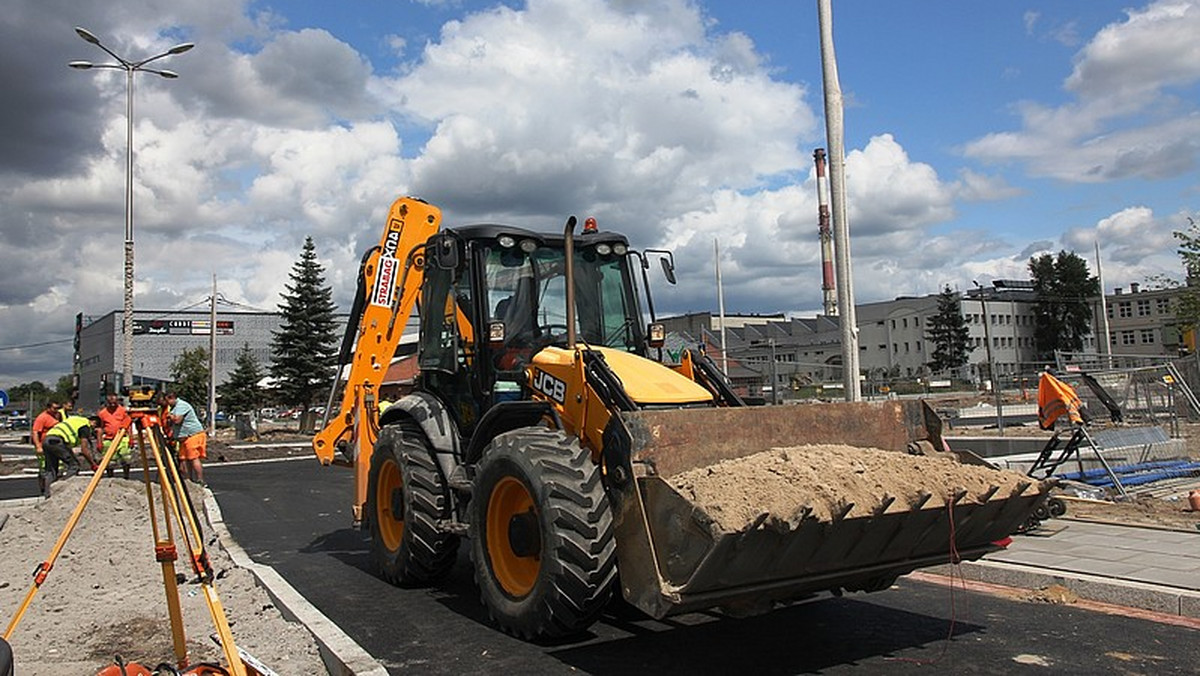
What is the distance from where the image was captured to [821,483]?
4793 mm

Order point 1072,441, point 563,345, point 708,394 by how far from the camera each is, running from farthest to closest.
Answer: point 1072,441 → point 563,345 → point 708,394

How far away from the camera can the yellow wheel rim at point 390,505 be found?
7696 millimetres

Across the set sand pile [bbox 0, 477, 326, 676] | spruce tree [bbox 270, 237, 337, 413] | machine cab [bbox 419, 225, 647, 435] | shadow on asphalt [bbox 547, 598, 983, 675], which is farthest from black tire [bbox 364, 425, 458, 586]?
spruce tree [bbox 270, 237, 337, 413]

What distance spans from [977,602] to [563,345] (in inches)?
145

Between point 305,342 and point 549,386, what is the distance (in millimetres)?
41239

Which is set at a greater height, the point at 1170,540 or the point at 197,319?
the point at 197,319

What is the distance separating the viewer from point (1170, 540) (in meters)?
8.05

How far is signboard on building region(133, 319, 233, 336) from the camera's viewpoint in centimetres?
9231

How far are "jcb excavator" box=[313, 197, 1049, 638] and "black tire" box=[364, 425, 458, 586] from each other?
0.02 m

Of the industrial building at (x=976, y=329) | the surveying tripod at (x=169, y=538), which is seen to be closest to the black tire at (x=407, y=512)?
the surveying tripod at (x=169, y=538)

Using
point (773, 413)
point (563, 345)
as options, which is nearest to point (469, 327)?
point (563, 345)

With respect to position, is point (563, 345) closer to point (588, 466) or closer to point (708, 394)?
point (708, 394)

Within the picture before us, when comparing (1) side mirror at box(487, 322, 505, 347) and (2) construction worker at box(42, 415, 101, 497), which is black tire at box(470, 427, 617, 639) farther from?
(2) construction worker at box(42, 415, 101, 497)

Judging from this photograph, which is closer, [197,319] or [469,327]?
[469,327]
